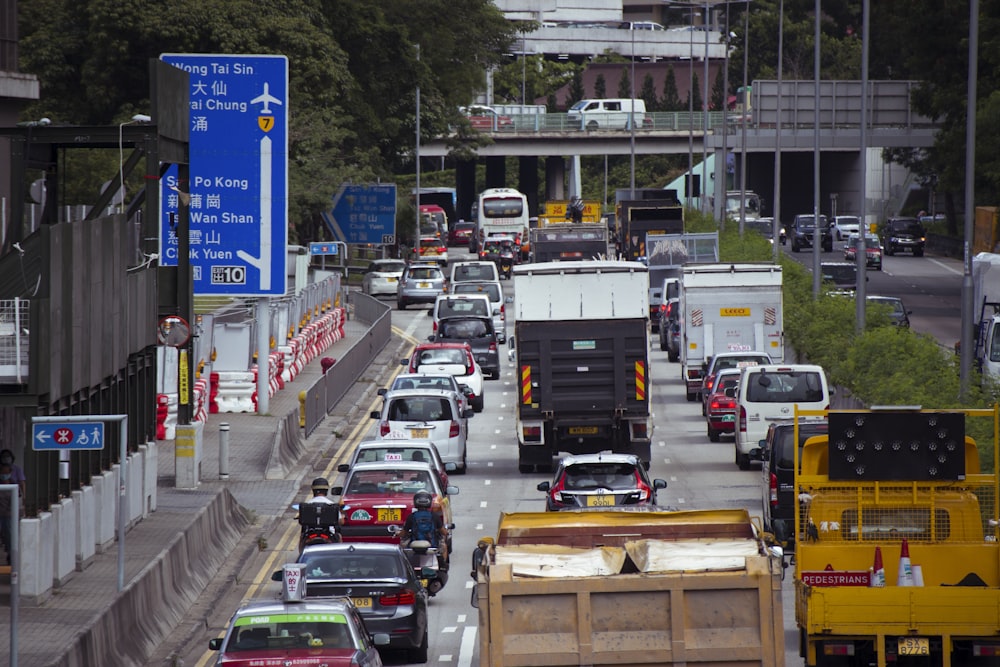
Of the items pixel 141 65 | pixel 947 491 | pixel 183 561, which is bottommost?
pixel 183 561

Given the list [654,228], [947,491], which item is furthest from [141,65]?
[947,491]

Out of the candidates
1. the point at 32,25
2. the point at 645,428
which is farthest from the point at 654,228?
the point at 645,428

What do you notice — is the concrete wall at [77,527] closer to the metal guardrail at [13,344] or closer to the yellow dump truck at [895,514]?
the metal guardrail at [13,344]

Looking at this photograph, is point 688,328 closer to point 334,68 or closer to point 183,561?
point 183,561

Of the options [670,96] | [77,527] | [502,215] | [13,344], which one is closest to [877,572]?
[13,344]

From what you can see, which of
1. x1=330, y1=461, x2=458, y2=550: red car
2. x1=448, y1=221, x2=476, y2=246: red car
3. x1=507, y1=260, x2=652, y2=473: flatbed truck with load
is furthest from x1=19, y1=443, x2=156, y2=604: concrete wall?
x1=448, y1=221, x2=476, y2=246: red car

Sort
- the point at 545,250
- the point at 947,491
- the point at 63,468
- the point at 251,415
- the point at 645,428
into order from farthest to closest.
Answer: the point at 545,250 < the point at 251,415 < the point at 645,428 < the point at 63,468 < the point at 947,491

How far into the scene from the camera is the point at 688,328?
42.3m

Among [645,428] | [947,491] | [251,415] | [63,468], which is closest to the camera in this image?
[947,491]

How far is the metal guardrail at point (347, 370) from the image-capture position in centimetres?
3831

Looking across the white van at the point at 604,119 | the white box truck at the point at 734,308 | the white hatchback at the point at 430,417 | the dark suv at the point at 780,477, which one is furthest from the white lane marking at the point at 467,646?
the white van at the point at 604,119

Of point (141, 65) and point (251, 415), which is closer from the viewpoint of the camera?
point (251, 415)

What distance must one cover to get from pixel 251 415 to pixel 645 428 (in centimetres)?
1161

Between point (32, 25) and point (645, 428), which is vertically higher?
point (32, 25)
